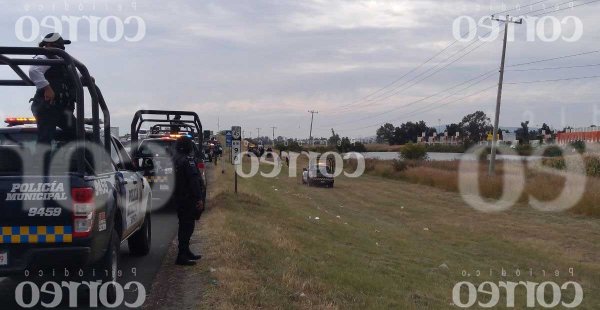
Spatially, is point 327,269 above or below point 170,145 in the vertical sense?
below

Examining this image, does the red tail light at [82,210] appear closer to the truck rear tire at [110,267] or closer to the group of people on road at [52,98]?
the truck rear tire at [110,267]

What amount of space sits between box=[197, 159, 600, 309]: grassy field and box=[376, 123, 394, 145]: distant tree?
112 meters

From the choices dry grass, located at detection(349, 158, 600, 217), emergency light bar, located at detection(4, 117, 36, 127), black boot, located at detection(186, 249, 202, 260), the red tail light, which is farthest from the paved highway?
dry grass, located at detection(349, 158, 600, 217)

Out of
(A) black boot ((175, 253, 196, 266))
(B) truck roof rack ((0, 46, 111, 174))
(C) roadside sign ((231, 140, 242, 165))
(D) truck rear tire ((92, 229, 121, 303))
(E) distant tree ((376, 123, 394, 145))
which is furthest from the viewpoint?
(E) distant tree ((376, 123, 394, 145))

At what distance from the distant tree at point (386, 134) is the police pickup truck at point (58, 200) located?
140009mm

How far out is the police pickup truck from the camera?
5598 mm

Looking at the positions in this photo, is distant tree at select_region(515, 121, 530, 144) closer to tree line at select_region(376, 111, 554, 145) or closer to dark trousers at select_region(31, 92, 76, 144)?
tree line at select_region(376, 111, 554, 145)

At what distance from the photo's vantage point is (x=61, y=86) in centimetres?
682

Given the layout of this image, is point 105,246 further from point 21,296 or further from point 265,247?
point 265,247

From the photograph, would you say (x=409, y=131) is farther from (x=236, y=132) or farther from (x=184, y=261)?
(x=184, y=261)

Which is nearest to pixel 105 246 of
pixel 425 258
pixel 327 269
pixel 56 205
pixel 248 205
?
pixel 56 205

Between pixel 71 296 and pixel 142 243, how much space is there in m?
2.92

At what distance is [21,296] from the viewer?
697 centimetres

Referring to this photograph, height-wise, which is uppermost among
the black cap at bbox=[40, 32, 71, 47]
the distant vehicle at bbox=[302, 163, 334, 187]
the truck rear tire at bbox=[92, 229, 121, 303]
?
the black cap at bbox=[40, 32, 71, 47]
